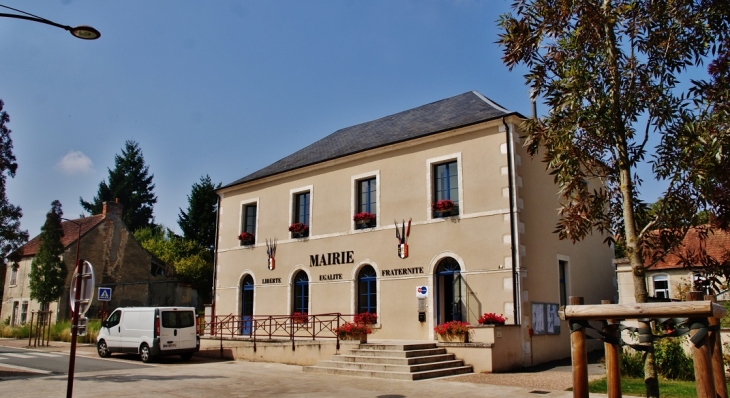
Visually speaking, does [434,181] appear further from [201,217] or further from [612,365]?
[201,217]

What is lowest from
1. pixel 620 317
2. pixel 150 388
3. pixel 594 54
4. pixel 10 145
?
pixel 150 388

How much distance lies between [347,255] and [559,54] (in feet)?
38.3

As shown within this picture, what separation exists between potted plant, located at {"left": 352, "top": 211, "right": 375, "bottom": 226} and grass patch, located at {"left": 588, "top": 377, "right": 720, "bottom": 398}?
8.30 meters

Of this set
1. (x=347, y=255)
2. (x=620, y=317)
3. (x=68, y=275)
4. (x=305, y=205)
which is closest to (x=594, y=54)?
(x=620, y=317)

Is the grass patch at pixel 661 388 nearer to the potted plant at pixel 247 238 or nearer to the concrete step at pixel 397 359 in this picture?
the concrete step at pixel 397 359

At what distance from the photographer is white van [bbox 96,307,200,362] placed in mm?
16031

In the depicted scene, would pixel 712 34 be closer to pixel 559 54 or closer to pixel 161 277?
pixel 559 54

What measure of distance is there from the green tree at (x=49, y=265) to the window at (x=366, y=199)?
1829 centimetres

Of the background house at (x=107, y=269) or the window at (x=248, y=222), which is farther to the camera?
the background house at (x=107, y=269)

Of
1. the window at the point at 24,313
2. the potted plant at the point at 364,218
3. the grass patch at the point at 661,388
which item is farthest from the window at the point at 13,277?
the grass patch at the point at 661,388

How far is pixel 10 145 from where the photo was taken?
15.4 m

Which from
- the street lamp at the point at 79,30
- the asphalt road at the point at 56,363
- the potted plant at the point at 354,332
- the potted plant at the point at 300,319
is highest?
the street lamp at the point at 79,30

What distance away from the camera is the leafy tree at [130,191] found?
168 feet

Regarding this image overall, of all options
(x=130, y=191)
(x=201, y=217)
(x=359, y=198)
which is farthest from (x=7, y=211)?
(x=130, y=191)
